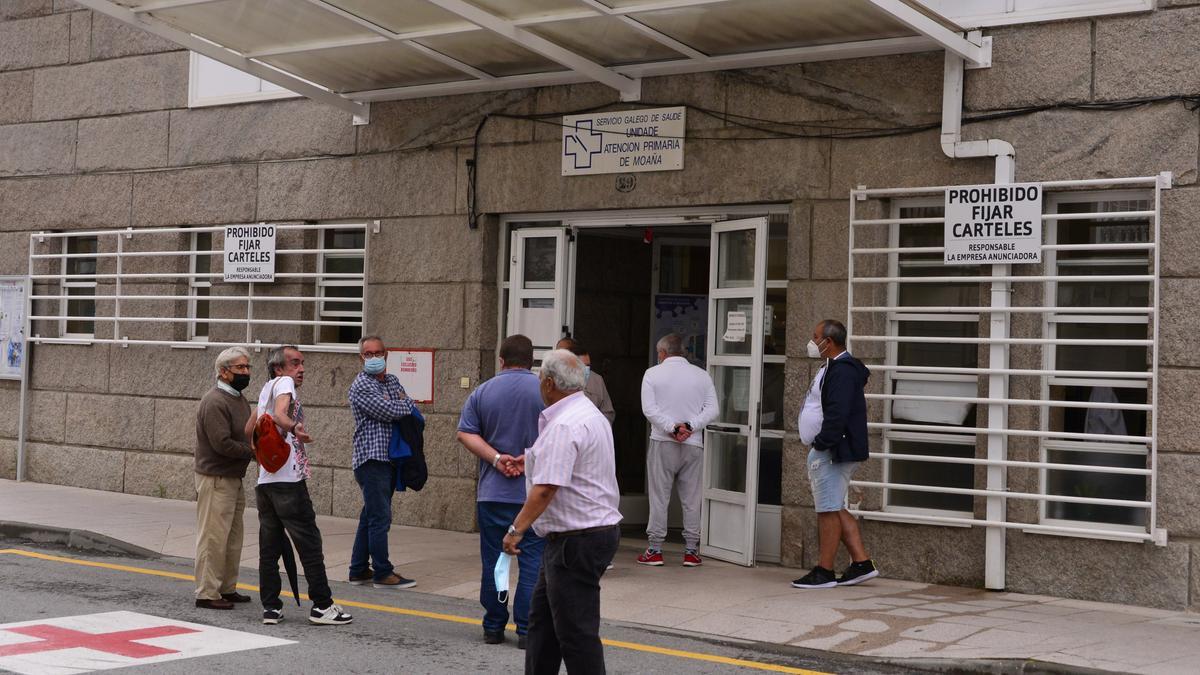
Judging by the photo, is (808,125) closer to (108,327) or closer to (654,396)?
(654,396)

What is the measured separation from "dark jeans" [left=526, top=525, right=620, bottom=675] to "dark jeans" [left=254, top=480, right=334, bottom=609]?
2.65 metres

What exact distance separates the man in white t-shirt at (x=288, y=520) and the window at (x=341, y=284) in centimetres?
518

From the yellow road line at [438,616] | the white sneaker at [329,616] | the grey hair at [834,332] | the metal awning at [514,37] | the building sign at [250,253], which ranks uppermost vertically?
the metal awning at [514,37]

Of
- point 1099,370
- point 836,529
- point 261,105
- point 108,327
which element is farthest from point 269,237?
point 1099,370

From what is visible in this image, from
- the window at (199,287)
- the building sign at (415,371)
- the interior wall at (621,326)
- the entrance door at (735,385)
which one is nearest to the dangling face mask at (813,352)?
the entrance door at (735,385)

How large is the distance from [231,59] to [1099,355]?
7.76 m

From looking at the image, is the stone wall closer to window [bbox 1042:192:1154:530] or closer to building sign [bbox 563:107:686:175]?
building sign [bbox 563:107:686:175]

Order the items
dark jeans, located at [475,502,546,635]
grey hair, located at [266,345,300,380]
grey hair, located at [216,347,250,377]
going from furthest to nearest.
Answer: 1. grey hair, located at [216,347,250,377]
2. grey hair, located at [266,345,300,380]
3. dark jeans, located at [475,502,546,635]

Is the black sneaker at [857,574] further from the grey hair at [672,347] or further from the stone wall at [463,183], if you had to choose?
the grey hair at [672,347]

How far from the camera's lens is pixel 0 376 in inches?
648

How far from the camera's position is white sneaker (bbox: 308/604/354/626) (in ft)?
28.5

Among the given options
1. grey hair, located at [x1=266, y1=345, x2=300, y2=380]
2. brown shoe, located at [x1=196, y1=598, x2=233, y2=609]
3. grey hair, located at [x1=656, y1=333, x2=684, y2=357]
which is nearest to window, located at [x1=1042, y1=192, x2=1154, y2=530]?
grey hair, located at [x1=656, y1=333, x2=684, y2=357]

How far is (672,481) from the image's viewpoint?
11531 mm

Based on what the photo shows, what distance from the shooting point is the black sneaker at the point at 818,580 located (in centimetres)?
1026
